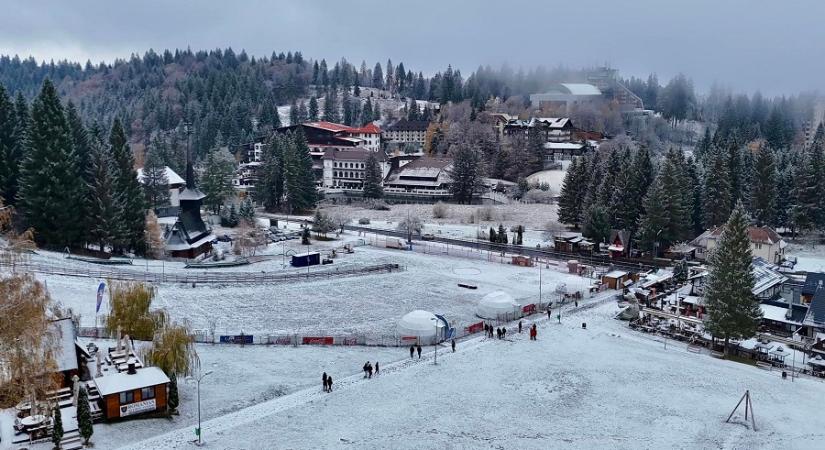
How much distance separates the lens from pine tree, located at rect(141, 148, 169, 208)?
7931 centimetres

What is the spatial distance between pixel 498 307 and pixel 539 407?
44.0 feet

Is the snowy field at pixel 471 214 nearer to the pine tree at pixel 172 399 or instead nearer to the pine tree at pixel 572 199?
the pine tree at pixel 572 199

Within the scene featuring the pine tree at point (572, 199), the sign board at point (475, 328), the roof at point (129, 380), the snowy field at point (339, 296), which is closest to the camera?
the roof at point (129, 380)

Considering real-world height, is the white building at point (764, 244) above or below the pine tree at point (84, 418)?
above

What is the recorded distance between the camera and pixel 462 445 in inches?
1001

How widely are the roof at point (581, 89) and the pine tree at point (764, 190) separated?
10376cm

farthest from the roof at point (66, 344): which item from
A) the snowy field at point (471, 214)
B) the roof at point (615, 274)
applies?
the snowy field at point (471, 214)

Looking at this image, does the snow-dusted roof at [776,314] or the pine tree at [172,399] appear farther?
the snow-dusted roof at [776,314]

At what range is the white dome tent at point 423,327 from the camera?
3753 cm

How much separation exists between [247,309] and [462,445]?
2068cm

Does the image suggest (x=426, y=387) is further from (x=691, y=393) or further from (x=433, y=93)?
(x=433, y=93)

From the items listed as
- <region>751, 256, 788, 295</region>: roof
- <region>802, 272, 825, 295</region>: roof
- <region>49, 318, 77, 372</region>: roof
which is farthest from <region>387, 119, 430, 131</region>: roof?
<region>49, 318, 77, 372</region>: roof

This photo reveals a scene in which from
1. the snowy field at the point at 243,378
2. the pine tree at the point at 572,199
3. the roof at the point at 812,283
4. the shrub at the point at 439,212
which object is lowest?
the snowy field at the point at 243,378

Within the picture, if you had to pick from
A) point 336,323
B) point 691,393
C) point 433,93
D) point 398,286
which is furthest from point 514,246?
point 433,93
